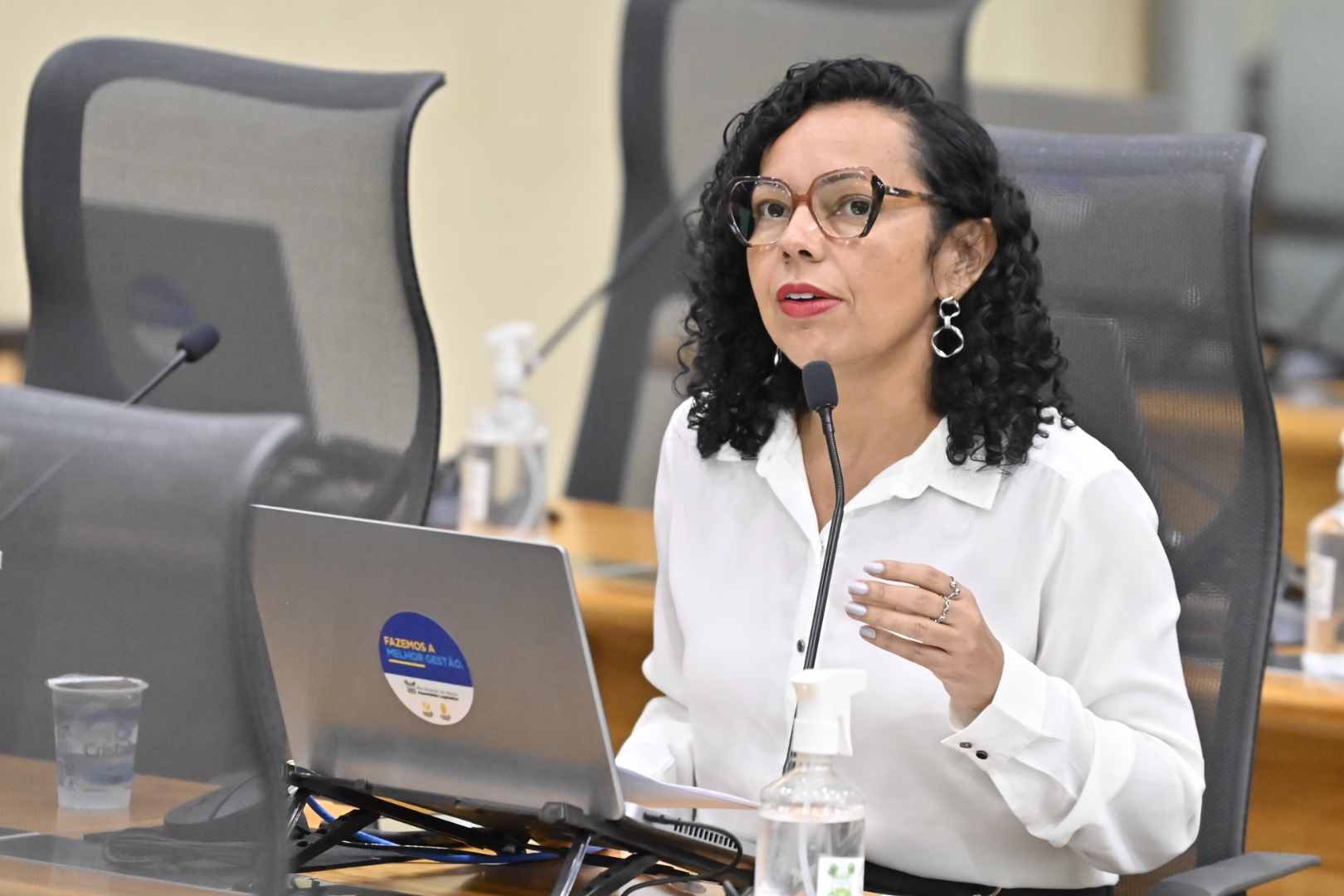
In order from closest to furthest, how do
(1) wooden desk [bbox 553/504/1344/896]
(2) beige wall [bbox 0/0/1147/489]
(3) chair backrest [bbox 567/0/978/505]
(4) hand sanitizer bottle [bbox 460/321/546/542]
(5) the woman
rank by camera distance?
(5) the woman → (1) wooden desk [bbox 553/504/1344/896] → (4) hand sanitizer bottle [bbox 460/321/546/542] → (3) chair backrest [bbox 567/0/978/505] → (2) beige wall [bbox 0/0/1147/489]

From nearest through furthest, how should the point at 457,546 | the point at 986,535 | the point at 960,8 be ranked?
the point at 457,546 → the point at 986,535 → the point at 960,8

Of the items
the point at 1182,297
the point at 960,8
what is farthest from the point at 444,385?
the point at 960,8

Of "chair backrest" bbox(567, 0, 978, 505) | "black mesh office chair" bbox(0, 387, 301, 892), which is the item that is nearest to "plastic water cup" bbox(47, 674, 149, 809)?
"black mesh office chair" bbox(0, 387, 301, 892)

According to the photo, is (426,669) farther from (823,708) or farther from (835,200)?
(835,200)

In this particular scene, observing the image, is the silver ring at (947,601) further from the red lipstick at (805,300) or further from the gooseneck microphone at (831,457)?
the red lipstick at (805,300)

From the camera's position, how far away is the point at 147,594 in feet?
2.95

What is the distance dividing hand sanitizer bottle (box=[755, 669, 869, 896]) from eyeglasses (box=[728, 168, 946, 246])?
1.59ft

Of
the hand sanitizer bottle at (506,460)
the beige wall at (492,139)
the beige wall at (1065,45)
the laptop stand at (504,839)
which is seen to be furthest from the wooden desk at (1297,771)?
the beige wall at (1065,45)

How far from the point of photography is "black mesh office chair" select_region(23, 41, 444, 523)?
1758 mm

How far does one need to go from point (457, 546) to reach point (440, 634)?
6 cm

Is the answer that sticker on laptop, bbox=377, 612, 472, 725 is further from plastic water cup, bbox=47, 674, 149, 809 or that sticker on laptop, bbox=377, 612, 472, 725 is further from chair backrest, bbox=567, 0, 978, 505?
chair backrest, bbox=567, 0, 978, 505

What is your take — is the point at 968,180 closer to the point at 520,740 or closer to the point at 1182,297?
the point at 1182,297

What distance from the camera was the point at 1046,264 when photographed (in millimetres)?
1479

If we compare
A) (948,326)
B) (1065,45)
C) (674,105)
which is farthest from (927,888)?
(1065,45)
